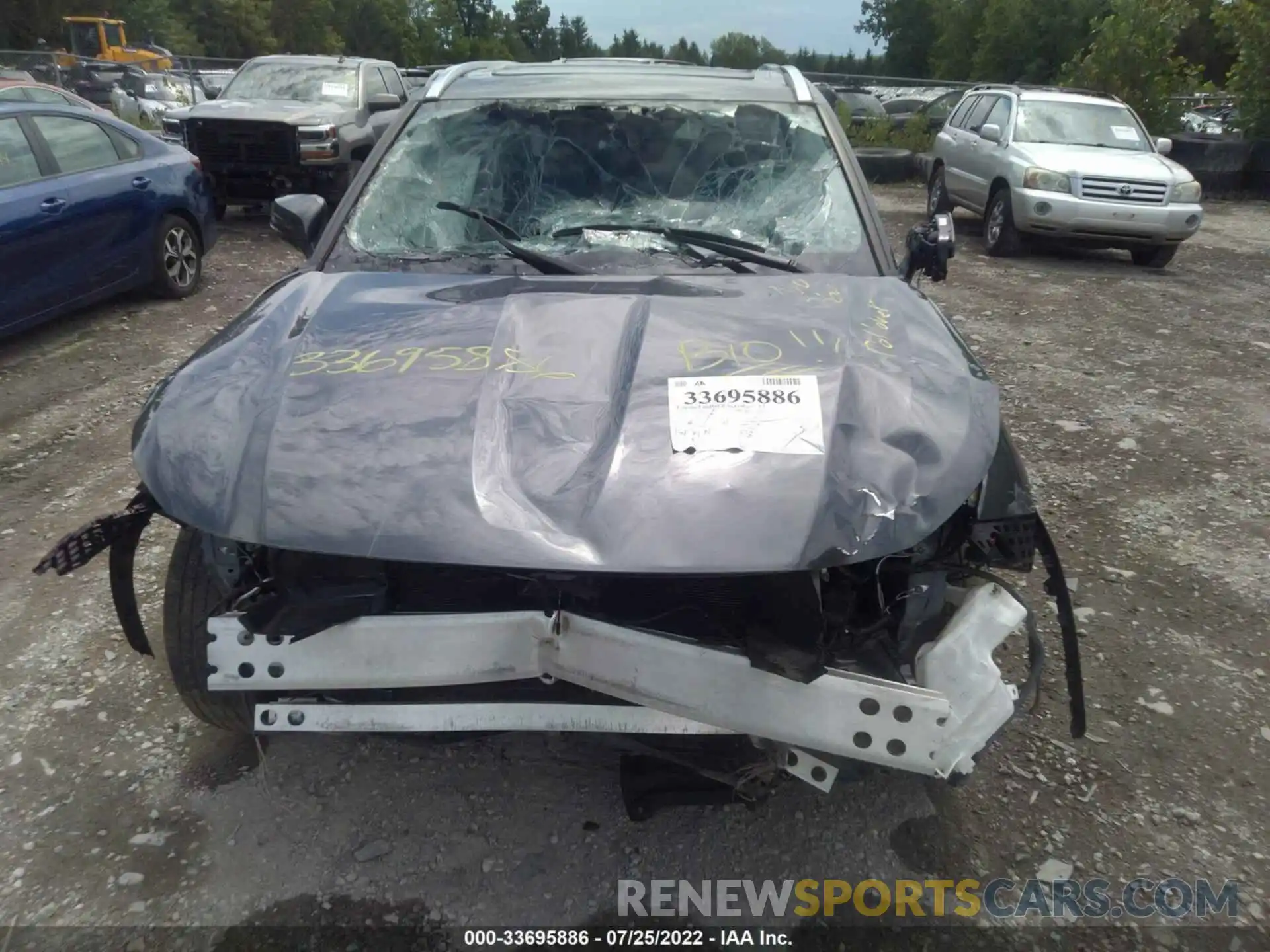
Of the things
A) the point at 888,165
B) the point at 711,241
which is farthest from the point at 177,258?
the point at 888,165

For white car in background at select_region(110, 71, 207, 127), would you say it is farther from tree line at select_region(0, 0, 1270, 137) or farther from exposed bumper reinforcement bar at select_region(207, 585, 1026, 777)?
exposed bumper reinforcement bar at select_region(207, 585, 1026, 777)

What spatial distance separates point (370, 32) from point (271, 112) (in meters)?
61.8

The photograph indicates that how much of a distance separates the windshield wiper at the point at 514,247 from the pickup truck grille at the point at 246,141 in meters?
7.44

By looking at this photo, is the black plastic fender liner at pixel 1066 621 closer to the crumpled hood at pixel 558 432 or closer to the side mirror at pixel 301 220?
the crumpled hood at pixel 558 432

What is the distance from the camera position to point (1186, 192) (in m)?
9.54

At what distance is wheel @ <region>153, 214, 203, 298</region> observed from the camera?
23.5 feet

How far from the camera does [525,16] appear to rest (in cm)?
7575

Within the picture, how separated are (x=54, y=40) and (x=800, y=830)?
165 ft

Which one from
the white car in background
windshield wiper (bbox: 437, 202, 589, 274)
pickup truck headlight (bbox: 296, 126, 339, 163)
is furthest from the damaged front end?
the white car in background

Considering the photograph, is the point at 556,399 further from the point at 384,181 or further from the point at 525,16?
the point at 525,16

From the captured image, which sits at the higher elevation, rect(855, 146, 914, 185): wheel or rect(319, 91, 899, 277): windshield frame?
rect(319, 91, 899, 277): windshield frame

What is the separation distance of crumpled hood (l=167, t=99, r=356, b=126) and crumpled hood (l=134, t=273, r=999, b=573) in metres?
8.10

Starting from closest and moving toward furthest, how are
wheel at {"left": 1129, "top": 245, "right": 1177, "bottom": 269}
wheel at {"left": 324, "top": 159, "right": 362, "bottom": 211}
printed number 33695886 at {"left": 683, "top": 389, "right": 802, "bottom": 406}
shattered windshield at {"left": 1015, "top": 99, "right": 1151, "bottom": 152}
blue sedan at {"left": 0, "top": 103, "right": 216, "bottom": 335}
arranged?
printed number 33695886 at {"left": 683, "top": 389, "right": 802, "bottom": 406} < blue sedan at {"left": 0, "top": 103, "right": 216, "bottom": 335} < wheel at {"left": 1129, "top": 245, "right": 1177, "bottom": 269} < wheel at {"left": 324, "top": 159, "right": 362, "bottom": 211} < shattered windshield at {"left": 1015, "top": 99, "right": 1151, "bottom": 152}

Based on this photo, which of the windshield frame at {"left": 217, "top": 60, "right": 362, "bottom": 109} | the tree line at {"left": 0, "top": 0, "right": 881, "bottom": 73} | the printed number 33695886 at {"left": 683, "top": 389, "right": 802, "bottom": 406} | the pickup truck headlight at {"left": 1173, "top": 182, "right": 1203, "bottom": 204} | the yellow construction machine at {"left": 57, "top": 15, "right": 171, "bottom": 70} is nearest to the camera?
the printed number 33695886 at {"left": 683, "top": 389, "right": 802, "bottom": 406}
